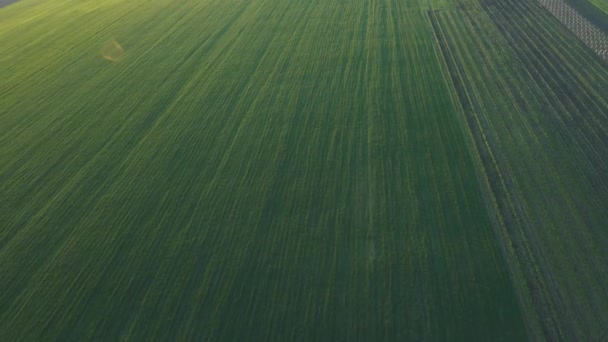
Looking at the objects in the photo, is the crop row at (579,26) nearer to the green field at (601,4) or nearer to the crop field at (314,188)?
the crop field at (314,188)

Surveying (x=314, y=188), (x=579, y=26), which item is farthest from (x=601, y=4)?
(x=314, y=188)

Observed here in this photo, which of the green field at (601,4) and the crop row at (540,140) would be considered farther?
the green field at (601,4)

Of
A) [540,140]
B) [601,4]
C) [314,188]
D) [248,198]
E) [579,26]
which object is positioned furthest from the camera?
[601,4]

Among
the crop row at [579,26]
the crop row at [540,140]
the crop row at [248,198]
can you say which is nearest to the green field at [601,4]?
the crop row at [579,26]

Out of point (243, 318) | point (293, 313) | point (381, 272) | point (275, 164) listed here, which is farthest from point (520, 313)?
point (275, 164)

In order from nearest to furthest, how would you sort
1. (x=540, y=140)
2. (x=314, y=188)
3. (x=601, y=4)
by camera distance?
1. (x=314, y=188)
2. (x=540, y=140)
3. (x=601, y=4)

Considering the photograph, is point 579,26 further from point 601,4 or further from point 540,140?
point 540,140

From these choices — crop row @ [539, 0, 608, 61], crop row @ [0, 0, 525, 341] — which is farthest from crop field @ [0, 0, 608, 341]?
crop row @ [539, 0, 608, 61]

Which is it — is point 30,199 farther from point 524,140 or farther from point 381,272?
point 524,140
